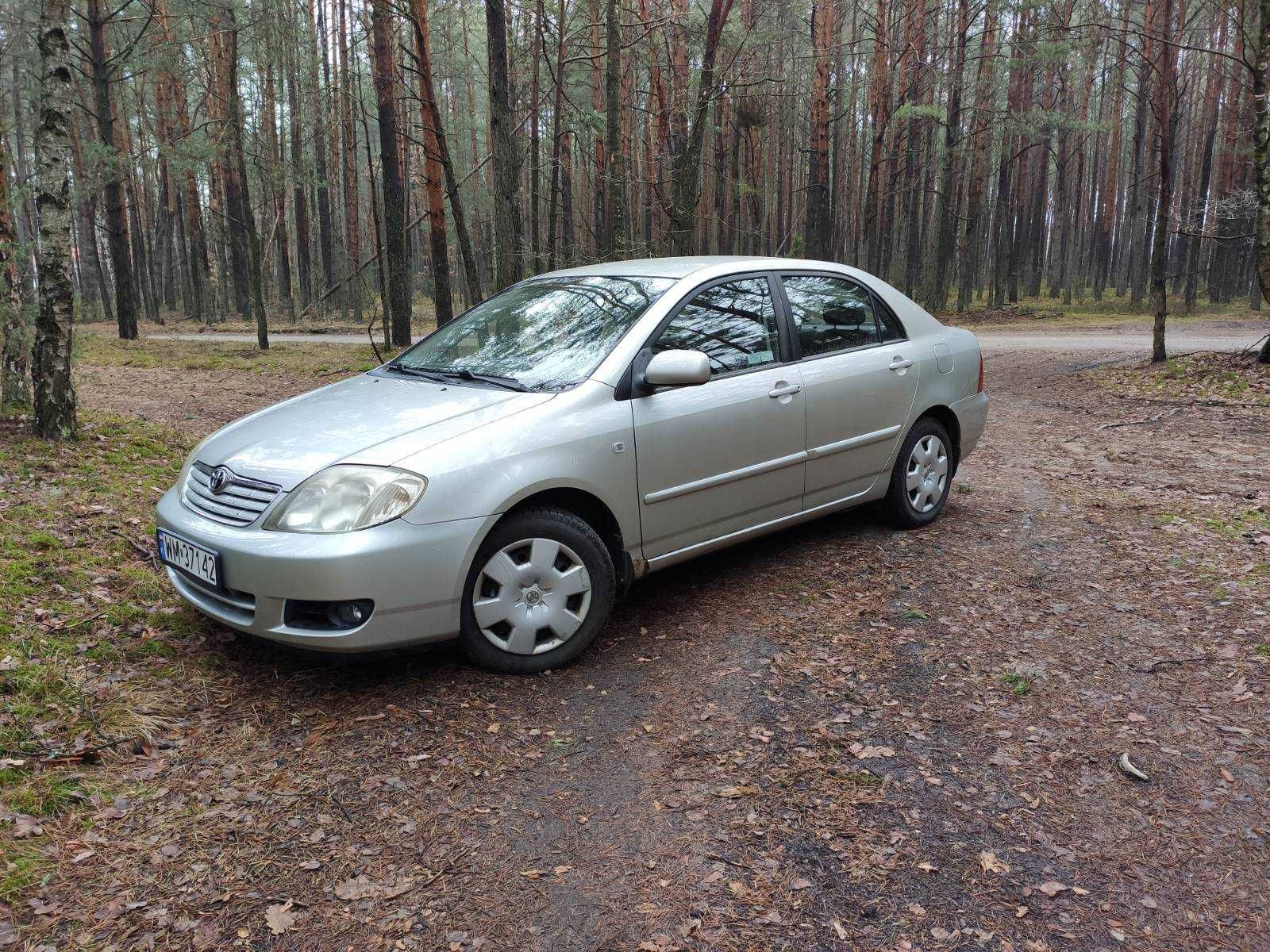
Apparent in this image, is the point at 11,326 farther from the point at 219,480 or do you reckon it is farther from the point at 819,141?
the point at 819,141

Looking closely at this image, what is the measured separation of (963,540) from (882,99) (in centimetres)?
1918

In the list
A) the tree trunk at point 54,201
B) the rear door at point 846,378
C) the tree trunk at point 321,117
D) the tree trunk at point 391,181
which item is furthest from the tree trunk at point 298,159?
the rear door at point 846,378

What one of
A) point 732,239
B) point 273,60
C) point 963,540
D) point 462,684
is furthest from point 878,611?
point 732,239

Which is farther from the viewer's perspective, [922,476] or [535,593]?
[922,476]

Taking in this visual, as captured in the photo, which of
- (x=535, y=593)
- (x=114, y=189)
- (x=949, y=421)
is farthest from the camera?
(x=114, y=189)

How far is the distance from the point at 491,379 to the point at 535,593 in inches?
42.6

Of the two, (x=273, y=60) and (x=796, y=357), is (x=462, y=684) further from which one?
(x=273, y=60)

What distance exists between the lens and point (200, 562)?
347cm

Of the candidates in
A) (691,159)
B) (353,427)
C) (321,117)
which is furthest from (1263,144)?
(321,117)

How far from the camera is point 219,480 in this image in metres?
3.58

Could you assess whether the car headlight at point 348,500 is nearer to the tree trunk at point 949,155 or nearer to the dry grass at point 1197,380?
the dry grass at point 1197,380

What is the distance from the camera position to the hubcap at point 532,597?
3.54 metres

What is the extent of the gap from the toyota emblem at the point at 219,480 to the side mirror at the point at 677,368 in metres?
1.80

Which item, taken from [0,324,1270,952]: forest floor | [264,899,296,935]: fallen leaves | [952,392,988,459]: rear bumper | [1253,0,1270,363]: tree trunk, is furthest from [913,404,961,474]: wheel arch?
[1253,0,1270,363]: tree trunk
